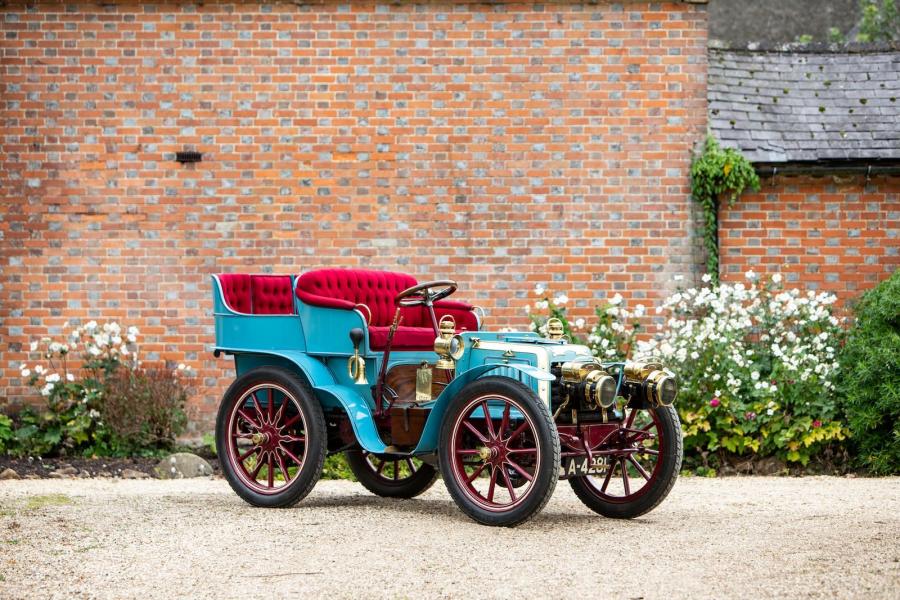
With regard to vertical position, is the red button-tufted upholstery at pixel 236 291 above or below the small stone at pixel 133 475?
above

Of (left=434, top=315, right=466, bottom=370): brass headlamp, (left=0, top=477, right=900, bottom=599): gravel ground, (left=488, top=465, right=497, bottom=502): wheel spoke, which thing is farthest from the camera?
(left=434, top=315, right=466, bottom=370): brass headlamp

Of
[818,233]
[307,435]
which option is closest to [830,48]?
[818,233]

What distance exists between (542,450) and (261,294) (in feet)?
8.26

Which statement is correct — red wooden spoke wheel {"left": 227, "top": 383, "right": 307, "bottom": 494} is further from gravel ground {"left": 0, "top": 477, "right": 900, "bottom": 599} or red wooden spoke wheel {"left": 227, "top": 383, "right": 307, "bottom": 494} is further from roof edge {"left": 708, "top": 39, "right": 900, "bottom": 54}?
roof edge {"left": 708, "top": 39, "right": 900, "bottom": 54}

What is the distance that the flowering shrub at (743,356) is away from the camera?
879 centimetres

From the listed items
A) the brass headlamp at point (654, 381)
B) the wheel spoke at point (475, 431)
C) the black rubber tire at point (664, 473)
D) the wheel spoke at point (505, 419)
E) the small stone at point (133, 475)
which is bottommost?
the small stone at point (133, 475)

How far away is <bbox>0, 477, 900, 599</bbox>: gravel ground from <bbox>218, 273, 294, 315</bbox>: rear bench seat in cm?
121

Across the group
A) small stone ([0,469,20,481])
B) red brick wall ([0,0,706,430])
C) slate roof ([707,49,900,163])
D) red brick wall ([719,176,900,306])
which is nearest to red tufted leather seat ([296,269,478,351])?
red brick wall ([0,0,706,430])

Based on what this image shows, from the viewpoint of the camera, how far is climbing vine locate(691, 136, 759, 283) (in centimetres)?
1004

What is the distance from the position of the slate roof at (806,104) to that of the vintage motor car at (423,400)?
13.9 ft

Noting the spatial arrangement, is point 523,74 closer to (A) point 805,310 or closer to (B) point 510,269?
(B) point 510,269

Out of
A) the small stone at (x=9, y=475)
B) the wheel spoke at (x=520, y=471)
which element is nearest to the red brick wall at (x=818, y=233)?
the wheel spoke at (x=520, y=471)

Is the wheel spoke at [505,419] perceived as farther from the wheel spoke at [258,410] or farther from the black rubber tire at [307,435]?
the wheel spoke at [258,410]

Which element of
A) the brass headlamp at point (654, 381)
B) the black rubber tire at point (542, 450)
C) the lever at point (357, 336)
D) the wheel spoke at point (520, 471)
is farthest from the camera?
the lever at point (357, 336)
